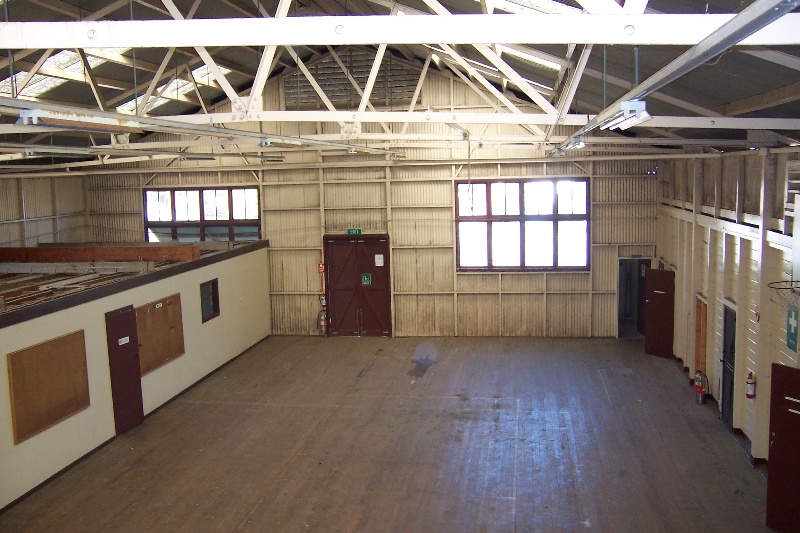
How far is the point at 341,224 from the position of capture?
16.0 m

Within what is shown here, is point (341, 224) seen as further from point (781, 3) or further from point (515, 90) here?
point (781, 3)

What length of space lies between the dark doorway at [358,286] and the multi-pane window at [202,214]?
6.86ft

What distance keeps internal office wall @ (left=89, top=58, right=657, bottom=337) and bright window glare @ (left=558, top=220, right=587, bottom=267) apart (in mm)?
244

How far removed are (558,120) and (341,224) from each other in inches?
346

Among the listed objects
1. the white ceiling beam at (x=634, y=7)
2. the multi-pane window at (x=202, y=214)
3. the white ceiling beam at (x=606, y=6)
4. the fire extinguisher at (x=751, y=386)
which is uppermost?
the white ceiling beam at (x=606, y=6)

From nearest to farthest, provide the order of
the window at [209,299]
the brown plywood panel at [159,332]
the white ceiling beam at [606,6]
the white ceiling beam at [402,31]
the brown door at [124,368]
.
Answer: the white ceiling beam at [402,31] → the white ceiling beam at [606,6] → the brown door at [124,368] → the brown plywood panel at [159,332] → the window at [209,299]

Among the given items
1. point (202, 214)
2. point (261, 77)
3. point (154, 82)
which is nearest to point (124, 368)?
point (154, 82)

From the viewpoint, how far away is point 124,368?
34.0 ft

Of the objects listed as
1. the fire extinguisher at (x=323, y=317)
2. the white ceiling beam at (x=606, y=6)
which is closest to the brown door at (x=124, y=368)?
the fire extinguisher at (x=323, y=317)

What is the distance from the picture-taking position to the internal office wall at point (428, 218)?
49.1 ft

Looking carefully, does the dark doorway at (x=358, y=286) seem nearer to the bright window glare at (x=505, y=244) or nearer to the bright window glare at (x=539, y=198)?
the bright window glare at (x=505, y=244)

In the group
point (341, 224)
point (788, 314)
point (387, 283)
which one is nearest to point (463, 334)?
point (387, 283)

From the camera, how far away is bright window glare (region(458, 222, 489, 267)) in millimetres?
15453

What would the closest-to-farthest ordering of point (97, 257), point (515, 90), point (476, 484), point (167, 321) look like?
point (476, 484)
point (167, 321)
point (97, 257)
point (515, 90)
